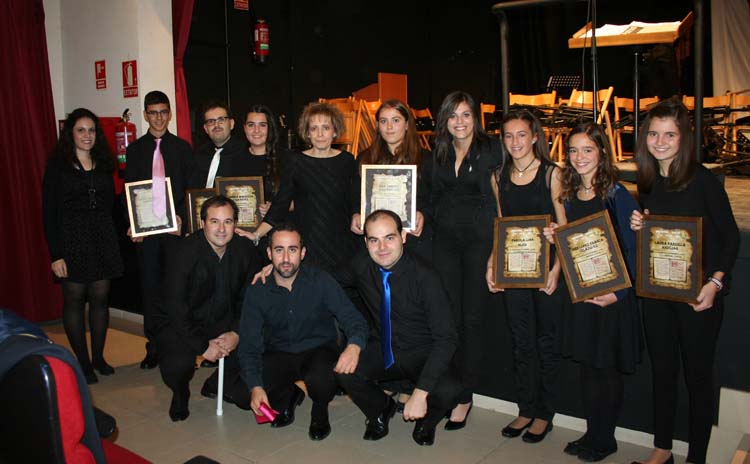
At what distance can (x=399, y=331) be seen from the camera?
318 cm

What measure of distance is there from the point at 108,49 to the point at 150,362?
294 centimetres

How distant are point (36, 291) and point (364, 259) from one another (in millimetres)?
3654

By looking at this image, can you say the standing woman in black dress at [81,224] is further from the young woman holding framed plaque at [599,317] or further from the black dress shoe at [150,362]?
the young woman holding framed plaque at [599,317]

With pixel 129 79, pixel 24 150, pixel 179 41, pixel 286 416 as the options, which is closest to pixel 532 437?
pixel 286 416

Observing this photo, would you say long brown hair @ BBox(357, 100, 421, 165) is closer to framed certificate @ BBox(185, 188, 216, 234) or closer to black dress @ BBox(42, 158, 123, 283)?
framed certificate @ BBox(185, 188, 216, 234)

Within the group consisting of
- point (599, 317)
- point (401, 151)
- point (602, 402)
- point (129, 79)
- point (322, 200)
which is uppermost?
point (129, 79)

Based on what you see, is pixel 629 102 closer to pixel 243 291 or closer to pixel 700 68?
pixel 700 68

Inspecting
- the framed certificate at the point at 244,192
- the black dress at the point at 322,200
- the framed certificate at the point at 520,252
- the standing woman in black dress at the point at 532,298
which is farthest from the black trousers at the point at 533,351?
the framed certificate at the point at 244,192

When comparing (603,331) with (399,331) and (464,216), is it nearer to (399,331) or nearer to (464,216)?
(464,216)

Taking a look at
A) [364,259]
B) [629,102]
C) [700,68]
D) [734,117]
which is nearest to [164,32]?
[364,259]

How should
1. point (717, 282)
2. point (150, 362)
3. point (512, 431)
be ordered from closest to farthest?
point (717, 282)
point (512, 431)
point (150, 362)

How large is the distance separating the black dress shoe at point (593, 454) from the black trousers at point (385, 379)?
63 cm

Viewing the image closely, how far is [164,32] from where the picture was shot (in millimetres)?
5586

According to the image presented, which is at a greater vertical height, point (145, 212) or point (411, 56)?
point (411, 56)
